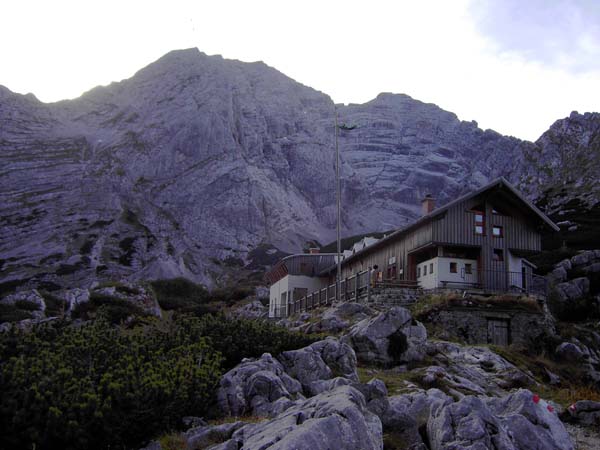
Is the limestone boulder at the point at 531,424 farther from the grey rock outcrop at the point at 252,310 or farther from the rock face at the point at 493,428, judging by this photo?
the grey rock outcrop at the point at 252,310

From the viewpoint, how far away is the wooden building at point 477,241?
118 feet

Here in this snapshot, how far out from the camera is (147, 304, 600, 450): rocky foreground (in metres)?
8.63

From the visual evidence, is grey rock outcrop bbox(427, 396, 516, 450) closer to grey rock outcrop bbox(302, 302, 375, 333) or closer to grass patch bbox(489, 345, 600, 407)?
grass patch bbox(489, 345, 600, 407)

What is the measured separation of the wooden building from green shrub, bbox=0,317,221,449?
22.7m

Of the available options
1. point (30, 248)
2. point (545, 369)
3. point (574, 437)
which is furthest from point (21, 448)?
point (30, 248)

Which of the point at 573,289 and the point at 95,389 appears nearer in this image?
the point at 95,389

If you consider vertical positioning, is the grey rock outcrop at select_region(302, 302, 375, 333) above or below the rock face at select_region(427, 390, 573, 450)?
above

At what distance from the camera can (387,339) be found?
2098 cm

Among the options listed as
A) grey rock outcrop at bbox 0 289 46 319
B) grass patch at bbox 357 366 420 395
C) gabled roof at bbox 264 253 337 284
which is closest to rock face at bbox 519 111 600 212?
gabled roof at bbox 264 253 337 284

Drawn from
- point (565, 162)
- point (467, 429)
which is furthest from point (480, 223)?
point (565, 162)

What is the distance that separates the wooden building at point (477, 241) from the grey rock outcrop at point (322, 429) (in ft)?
86.9

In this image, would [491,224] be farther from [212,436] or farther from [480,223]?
[212,436]

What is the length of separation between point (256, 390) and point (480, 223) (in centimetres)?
2644

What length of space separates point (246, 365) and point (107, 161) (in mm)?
130418
